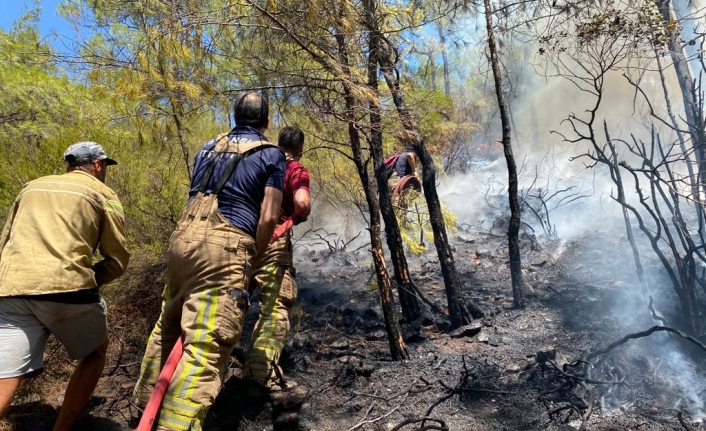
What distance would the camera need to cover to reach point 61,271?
217cm

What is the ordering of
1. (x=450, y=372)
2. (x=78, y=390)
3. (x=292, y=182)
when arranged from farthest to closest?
(x=450, y=372), (x=292, y=182), (x=78, y=390)

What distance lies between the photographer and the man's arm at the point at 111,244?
2410 mm

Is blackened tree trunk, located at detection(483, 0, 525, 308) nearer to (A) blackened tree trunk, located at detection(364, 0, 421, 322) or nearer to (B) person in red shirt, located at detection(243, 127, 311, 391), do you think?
(A) blackened tree trunk, located at detection(364, 0, 421, 322)

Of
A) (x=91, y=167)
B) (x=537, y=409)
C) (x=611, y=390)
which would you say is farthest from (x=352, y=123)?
(x=611, y=390)

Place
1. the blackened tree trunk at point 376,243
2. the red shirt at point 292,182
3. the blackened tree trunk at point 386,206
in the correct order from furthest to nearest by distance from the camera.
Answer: the blackened tree trunk at point 386,206
the blackened tree trunk at point 376,243
the red shirt at point 292,182

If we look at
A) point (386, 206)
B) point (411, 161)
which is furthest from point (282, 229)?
point (411, 161)

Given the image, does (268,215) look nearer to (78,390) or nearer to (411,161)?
(78,390)

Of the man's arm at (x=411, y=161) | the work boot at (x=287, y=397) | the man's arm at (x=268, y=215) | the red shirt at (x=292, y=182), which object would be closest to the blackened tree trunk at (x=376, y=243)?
the red shirt at (x=292, y=182)

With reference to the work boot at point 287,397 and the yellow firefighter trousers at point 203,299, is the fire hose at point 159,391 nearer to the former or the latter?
the yellow firefighter trousers at point 203,299

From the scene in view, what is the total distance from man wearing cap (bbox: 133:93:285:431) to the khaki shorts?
341 mm

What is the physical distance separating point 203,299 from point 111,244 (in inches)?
29.0

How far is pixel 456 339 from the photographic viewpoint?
4211 millimetres

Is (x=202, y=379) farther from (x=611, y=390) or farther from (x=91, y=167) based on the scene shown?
(x=611, y=390)

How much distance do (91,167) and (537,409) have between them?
9.71 ft
